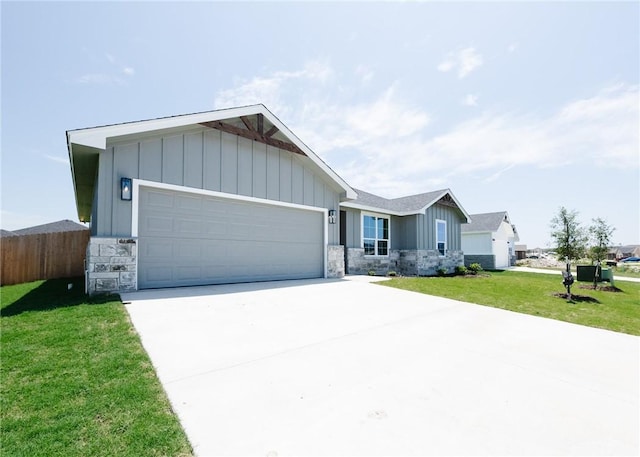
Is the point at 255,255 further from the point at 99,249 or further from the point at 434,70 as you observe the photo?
the point at 434,70

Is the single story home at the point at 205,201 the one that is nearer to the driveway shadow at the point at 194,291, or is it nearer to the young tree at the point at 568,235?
the driveway shadow at the point at 194,291

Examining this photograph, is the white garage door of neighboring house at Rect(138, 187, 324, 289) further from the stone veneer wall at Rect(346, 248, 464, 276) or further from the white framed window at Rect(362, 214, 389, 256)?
the white framed window at Rect(362, 214, 389, 256)

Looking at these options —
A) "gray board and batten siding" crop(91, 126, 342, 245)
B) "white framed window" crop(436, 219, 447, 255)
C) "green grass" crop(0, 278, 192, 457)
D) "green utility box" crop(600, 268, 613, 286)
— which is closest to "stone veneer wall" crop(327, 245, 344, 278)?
"gray board and batten siding" crop(91, 126, 342, 245)

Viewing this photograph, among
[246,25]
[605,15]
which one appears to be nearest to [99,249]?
[246,25]

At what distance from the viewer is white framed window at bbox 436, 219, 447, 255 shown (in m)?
15.5

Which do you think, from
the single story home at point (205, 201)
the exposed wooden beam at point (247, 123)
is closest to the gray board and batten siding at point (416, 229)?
the single story home at point (205, 201)

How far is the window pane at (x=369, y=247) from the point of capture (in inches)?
520

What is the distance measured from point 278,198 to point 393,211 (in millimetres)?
7301

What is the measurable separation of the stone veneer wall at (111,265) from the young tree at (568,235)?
81.1 feet

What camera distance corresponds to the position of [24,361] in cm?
268

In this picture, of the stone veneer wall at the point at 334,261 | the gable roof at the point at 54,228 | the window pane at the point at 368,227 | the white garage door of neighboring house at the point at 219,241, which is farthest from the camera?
the gable roof at the point at 54,228

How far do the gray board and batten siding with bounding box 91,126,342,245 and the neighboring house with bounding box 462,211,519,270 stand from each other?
17526 mm

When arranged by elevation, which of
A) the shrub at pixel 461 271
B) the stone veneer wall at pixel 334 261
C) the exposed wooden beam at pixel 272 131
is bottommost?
the shrub at pixel 461 271

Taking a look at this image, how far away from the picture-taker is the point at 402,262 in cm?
1448
